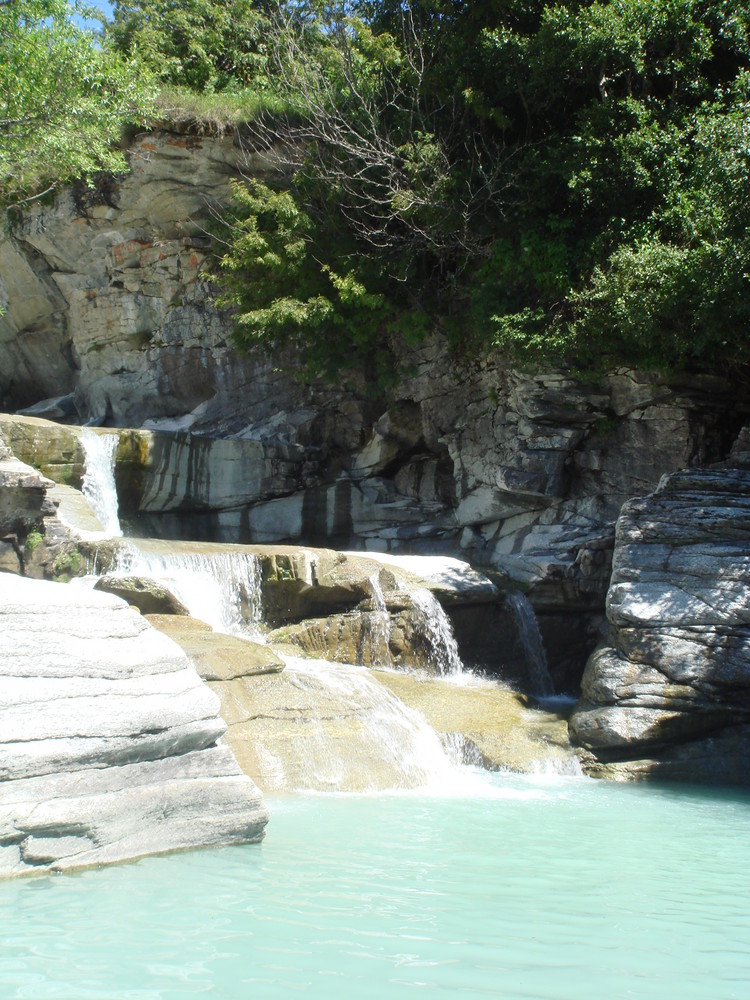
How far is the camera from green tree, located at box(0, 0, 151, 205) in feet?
39.9

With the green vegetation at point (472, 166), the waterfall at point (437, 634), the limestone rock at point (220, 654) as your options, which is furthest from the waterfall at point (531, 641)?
the limestone rock at point (220, 654)

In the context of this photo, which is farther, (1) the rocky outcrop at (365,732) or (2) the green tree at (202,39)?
(2) the green tree at (202,39)

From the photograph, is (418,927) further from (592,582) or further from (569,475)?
(569,475)

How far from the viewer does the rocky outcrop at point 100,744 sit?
489 cm

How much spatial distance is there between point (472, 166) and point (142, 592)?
9.11m

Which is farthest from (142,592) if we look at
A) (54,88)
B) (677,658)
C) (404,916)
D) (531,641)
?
(54,88)

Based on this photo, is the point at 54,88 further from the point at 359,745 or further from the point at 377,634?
the point at 359,745

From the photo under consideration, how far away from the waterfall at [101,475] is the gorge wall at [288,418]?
302mm

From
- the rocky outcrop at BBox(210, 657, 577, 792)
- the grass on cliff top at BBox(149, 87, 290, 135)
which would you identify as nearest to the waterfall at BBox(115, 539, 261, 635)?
the rocky outcrop at BBox(210, 657, 577, 792)

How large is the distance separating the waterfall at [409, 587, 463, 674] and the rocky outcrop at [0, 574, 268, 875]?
18.6ft

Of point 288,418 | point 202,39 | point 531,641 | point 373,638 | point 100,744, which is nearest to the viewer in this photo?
point 100,744

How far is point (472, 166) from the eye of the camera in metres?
14.4

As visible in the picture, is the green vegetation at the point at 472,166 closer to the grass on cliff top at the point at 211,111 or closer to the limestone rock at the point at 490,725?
the grass on cliff top at the point at 211,111

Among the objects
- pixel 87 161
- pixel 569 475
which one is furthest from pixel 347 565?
pixel 87 161
